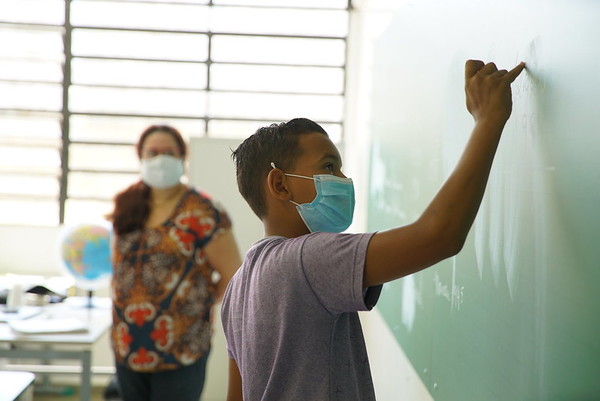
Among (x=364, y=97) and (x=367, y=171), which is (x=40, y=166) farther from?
(x=367, y=171)

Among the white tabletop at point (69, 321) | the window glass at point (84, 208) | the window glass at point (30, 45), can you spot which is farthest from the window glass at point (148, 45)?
the white tabletop at point (69, 321)

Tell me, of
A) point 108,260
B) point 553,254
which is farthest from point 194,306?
point 553,254

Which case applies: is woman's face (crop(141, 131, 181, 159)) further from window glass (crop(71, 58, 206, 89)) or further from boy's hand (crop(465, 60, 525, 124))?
window glass (crop(71, 58, 206, 89))

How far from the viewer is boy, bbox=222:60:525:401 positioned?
0.98m

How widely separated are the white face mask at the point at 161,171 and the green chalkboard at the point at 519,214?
1.06 meters

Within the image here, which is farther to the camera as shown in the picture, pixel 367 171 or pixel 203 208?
pixel 367 171

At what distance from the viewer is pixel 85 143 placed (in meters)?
5.83

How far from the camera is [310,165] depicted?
1.19 m

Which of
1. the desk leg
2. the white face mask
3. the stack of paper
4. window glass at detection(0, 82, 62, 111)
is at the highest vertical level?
window glass at detection(0, 82, 62, 111)

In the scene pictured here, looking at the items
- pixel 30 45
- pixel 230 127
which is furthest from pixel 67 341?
pixel 30 45

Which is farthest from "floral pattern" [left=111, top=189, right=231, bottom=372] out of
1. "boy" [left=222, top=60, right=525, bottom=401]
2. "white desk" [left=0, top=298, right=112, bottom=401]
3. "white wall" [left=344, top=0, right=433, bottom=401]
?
"boy" [left=222, top=60, right=525, bottom=401]

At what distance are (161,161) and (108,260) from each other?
127 cm

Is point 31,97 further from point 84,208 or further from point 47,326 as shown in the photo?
point 47,326

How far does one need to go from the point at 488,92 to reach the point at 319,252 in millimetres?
364
